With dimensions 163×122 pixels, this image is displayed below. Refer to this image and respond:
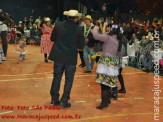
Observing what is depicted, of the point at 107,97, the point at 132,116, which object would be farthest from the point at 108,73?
the point at 132,116

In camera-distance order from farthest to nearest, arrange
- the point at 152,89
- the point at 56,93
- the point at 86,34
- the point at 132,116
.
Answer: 1. the point at 86,34
2. the point at 152,89
3. the point at 56,93
4. the point at 132,116

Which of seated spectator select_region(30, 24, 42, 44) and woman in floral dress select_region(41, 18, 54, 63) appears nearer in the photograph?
woman in floral dress select_region(41, 18, 54, 63)

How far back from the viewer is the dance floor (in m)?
5.08

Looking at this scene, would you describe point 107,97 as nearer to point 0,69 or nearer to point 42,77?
point 42,77

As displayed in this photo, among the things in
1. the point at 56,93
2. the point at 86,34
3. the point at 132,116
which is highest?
the point at 86,34

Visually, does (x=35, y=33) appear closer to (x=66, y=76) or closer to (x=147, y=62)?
(x=147, y=62)

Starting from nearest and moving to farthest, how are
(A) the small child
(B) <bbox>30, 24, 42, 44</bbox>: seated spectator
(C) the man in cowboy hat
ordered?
(C) the man in cowboy hat → (A) the small child → (B) <bbox>30, 24, 42, 44</bbox>: seated spectator

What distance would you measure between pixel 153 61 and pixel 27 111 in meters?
5.81

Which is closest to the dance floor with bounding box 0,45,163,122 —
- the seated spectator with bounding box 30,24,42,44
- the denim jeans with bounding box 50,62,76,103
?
the denim jeans with bounding box 50,62,76,103

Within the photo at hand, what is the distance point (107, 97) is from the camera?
5703mm

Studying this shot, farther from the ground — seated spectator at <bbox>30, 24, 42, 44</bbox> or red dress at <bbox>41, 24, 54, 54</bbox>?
seated spectator at <bbox>30, 24, 42, 44</bbox>

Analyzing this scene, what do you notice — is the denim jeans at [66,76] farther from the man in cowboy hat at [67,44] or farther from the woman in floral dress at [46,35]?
the woman in floral dress at [46,35]

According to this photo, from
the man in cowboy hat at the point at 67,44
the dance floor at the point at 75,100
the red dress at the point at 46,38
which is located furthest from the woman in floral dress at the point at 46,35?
the man in cowboy hat at the point at 67,44

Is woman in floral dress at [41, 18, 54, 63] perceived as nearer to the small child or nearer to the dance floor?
the small child
